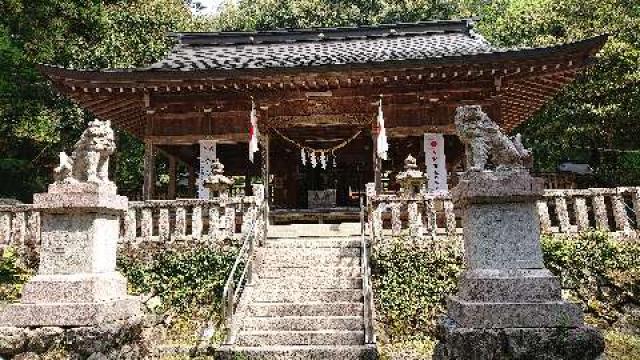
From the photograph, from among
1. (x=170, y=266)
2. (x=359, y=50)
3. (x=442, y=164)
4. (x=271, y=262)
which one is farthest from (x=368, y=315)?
(x=359, y=50)

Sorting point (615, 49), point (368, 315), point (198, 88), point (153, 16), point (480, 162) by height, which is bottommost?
point (368, 315)

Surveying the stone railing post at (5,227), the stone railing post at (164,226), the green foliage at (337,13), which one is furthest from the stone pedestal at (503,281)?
the green foliage at (337,13)

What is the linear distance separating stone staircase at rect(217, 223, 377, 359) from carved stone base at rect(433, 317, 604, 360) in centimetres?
283

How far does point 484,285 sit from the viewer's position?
464 centimetres

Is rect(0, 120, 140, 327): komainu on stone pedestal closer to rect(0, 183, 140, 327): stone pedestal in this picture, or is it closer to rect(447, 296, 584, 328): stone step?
rect(0, 183, 140, 327): stone pedestal

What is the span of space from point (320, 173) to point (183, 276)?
38.3 ft

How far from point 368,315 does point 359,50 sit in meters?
12.7

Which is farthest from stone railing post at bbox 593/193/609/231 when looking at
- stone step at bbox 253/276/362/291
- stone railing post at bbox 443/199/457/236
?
stone step at bbox 253/276/362/291

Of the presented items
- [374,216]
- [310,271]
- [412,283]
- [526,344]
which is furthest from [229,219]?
[526,344]

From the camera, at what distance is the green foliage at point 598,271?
840 cm

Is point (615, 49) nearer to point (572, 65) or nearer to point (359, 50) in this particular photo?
point (572, 65)

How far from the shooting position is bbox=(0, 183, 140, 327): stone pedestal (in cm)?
511

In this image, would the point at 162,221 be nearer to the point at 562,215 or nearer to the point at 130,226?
the point at 130,226

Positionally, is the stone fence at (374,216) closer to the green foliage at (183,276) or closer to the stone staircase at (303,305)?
the green foliage at (183,276)
